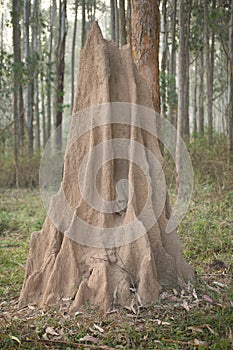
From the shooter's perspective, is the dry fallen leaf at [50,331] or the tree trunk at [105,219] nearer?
the dry fallen leaf at [50,331]

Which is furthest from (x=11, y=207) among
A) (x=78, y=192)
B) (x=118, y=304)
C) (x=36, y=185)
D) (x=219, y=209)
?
(x=118, y=304)

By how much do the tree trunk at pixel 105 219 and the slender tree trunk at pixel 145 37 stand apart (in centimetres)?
183

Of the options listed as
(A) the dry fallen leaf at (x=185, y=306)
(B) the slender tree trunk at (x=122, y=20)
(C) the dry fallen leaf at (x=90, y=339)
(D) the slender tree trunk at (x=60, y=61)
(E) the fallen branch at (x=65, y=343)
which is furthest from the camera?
(D) the slender tree trunk at (x=60, y=61)

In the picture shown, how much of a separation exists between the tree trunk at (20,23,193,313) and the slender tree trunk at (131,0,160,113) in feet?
6.00

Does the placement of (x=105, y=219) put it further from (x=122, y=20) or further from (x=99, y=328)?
(x=122, y=20)

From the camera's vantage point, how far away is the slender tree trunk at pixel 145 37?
22.6 ft

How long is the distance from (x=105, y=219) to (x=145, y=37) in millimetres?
3273

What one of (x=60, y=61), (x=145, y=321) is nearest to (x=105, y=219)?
(x=145, y=321)

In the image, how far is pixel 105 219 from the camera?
15.6ft

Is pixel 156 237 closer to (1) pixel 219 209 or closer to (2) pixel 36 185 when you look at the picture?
(1) pixel 219 209

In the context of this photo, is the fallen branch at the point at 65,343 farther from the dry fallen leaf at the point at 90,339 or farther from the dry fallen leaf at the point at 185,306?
the dry fallen leaf at the point at 185,306

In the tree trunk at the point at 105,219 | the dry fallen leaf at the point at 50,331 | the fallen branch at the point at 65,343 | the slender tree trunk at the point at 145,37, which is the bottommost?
the fallen branch at the point at 65,343

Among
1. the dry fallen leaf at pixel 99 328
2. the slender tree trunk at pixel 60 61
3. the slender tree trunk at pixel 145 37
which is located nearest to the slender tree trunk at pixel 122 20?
the slender tree trunk at pixel 145 37

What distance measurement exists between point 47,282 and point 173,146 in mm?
8896
